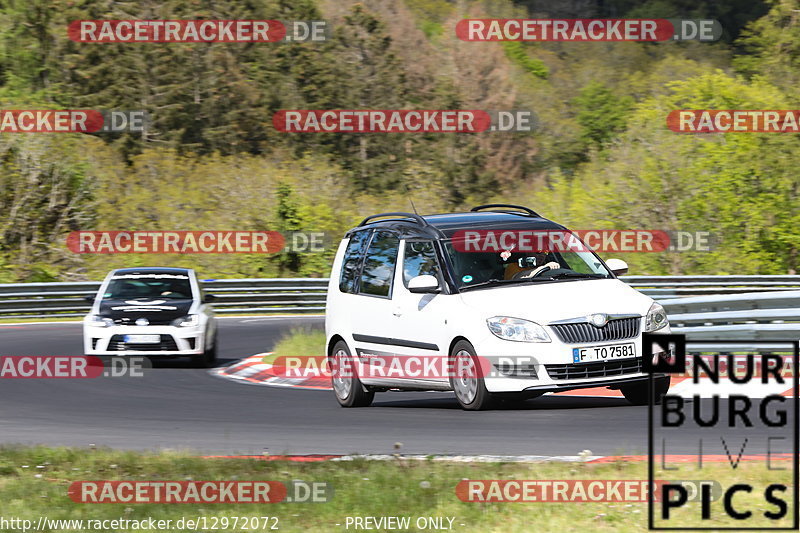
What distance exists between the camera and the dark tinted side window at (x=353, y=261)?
13789mm

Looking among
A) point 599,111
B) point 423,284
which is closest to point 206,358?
point 423,284

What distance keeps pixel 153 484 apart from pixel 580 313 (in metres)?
4.56

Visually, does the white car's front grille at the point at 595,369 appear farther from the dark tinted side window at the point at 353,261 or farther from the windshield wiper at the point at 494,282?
the dark tinted side window at the point at 353,261

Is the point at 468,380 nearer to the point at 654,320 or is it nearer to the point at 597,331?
the point at 597,331

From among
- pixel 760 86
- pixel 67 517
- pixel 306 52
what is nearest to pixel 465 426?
pixel 67 517

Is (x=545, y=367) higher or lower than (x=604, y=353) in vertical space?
lower

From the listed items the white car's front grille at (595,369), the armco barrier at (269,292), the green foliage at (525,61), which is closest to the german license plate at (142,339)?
the armco barrier at (269,292)

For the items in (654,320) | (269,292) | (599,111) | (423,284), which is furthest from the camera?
(599,111)

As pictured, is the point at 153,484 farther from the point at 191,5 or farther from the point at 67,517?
the point at 191,5

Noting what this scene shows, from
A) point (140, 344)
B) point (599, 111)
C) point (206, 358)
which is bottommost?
point (206, 358)

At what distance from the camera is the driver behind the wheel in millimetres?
12469

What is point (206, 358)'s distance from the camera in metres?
19.3

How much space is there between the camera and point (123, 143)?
6975 cm

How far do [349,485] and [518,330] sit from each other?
381 cm
